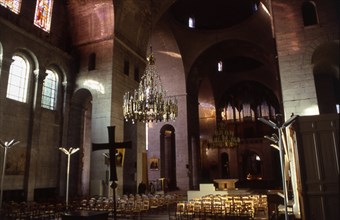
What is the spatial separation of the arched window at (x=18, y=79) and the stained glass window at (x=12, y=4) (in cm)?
237

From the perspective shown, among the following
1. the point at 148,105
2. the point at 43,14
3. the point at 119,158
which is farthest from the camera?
the point at 43,14

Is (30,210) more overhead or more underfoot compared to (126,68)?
more underfoot

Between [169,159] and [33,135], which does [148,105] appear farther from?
[169,159]

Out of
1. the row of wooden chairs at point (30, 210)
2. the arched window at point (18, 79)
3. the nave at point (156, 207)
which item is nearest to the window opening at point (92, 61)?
the arched window at point (18, 79)

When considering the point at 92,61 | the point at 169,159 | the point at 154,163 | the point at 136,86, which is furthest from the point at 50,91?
the point at 169,159

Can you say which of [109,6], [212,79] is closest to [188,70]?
[212,79]

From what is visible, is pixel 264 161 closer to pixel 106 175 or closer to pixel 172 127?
pixel 172 127

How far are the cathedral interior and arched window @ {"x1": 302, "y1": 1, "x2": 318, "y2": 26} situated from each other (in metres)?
0.04

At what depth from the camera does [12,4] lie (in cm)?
1418

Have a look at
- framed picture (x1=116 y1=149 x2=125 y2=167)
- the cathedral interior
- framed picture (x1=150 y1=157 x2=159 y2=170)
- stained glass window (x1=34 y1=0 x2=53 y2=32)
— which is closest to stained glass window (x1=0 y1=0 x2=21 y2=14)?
the cathedral interior

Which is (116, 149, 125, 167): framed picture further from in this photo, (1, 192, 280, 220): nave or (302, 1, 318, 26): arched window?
(302, 1, 318, 26): arched window

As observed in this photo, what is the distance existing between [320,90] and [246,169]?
2162 centimetres

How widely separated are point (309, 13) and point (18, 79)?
14.8m

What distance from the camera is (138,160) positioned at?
17156mm
